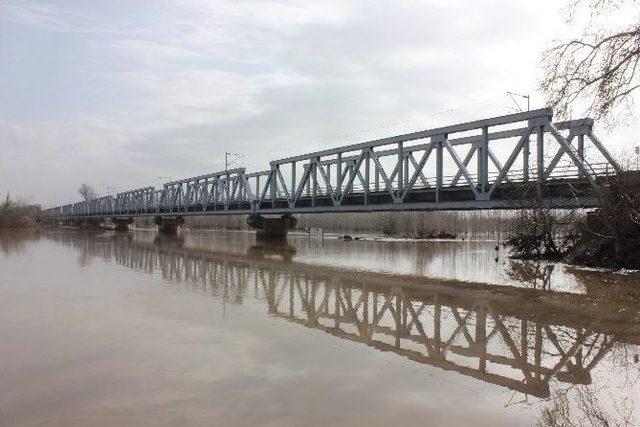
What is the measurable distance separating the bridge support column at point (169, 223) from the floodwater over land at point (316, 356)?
3725 inches

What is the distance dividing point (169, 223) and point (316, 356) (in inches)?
4308

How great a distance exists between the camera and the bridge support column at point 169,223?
376 feet

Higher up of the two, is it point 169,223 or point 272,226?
point 272,226

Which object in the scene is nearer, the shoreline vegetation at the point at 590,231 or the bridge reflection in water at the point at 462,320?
the bridge reflection in water at the point at 462,320

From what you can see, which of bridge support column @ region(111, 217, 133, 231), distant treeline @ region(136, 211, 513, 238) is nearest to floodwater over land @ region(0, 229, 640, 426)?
distant treeline @ region(136, 211, 513, 238)

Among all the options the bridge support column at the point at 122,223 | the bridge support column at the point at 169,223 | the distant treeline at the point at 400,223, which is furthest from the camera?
the bridge support column at the point at 122,223

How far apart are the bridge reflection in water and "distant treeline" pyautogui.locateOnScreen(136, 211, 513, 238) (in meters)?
79.9

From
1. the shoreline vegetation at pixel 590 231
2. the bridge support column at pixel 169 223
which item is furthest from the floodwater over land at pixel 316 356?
the bridge support column at pixel 169 223

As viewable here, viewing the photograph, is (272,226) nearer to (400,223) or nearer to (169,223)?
(169,223)

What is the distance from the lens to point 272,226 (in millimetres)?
74562

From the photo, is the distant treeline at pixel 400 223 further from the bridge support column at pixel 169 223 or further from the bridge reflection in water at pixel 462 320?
the bridge reflection in water at pixel 462 320

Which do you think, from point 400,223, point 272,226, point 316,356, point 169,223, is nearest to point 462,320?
point 316,356

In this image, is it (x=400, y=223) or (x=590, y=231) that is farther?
(x=400, y=223)

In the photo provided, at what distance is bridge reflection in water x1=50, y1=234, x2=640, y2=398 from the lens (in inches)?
416
